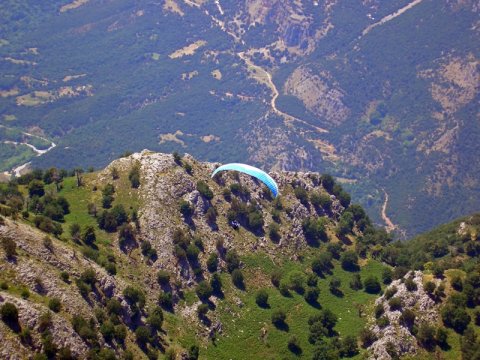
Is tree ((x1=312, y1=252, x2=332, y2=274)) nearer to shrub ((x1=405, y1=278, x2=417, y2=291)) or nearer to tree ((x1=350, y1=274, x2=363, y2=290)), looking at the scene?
tree ((x1=350, y1=274, x2=363, y2=290))

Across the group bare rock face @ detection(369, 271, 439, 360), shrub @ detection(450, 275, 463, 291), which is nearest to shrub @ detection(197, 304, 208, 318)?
bare rock face @ detection(369, 271, 439, 360)

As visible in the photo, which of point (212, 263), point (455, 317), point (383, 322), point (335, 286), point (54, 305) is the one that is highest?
point (54, 305)

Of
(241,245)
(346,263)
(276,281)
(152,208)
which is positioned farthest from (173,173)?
(346,263)

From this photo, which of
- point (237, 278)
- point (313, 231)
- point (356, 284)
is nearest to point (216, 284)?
point (237, 278)

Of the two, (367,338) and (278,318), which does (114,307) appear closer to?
(278,318)

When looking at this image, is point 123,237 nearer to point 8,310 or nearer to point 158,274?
point 158,274
